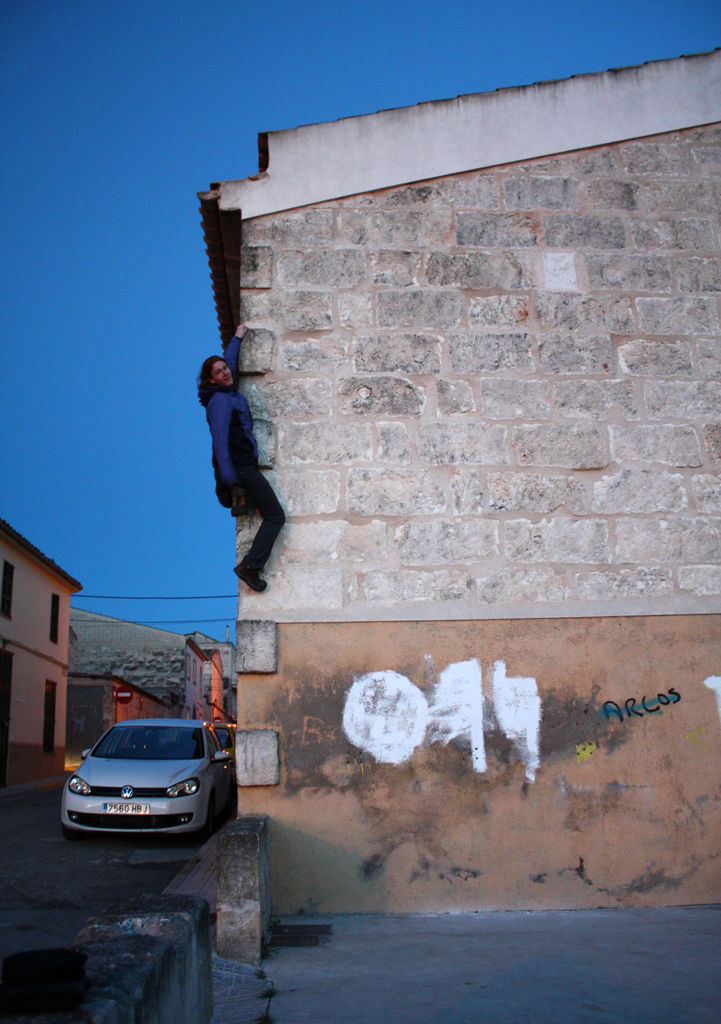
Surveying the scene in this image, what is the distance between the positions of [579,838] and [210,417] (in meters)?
3.41

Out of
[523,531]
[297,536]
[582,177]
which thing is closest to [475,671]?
[523,531]

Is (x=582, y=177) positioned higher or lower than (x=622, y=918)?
higher

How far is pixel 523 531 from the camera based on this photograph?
5.55m

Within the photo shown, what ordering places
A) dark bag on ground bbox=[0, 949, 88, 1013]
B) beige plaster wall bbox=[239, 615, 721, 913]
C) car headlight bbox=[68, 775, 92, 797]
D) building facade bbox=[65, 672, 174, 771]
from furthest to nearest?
building facade bbox=[65, 672, 174, 771] → car headlight bbox=[68, 775, 92, 797] → beige plaster wall bbox=[239, 615, 721, 913] → dark bag on ground bbox=[0, 949, 88, 1013]

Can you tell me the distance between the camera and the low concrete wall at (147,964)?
64.7 inches

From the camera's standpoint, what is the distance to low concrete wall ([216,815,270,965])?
4.14 meters

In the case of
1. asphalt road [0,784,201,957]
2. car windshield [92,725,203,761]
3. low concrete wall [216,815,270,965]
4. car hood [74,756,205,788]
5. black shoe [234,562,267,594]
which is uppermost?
black shoe [234,562,267,594]

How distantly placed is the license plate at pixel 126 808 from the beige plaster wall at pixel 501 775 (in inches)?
161

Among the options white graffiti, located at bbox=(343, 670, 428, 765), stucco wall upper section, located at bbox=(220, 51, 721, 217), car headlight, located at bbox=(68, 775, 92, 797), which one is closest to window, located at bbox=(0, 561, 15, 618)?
car headlight, located at bbox=(68, 775, 92, 797)

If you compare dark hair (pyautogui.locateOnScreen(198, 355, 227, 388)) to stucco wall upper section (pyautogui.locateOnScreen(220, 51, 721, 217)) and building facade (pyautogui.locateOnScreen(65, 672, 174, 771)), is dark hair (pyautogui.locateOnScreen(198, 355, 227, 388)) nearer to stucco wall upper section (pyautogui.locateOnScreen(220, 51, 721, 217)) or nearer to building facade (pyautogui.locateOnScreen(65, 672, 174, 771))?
stucco wall upper section (pyautogui.locateOnScreen(220, 51, 721, 217))

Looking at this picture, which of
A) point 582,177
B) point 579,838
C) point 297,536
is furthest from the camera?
point 582,177

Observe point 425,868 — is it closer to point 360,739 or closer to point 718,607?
point 360,739

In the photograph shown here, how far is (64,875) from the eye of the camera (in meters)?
7.34

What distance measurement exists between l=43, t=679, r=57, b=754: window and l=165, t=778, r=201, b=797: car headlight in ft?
50.5
